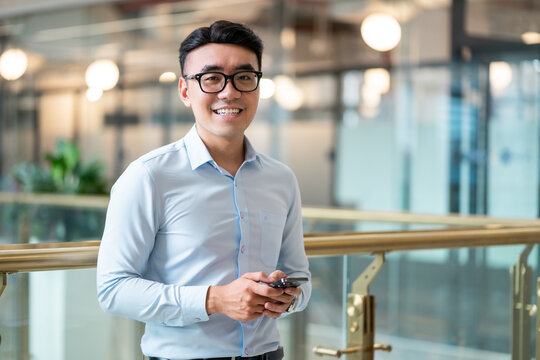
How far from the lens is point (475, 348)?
15.5 feet

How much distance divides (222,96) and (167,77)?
27.0 feet

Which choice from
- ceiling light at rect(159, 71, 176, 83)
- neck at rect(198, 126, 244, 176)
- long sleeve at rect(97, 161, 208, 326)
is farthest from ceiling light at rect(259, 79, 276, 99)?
long sleeve at rect(97, 161, 208, 326)

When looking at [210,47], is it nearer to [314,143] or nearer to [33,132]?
[314,143]

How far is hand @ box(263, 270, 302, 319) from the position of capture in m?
1.59

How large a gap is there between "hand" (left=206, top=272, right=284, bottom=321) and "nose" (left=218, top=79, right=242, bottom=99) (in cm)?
38

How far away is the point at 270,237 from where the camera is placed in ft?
5.90

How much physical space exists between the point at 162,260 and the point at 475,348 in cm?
343

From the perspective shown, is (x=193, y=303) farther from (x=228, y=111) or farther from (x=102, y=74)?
(x=102, y=74)

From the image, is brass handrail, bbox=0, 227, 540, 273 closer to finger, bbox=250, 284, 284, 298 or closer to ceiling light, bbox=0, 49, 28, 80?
finger, bbox=250, 284, 284, 298

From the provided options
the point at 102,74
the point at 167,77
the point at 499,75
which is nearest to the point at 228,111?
the point at 499,75

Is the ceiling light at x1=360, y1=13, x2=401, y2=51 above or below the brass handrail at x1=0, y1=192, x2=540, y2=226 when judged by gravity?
above

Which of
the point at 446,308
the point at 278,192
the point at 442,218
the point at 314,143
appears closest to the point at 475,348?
the point at 446,308

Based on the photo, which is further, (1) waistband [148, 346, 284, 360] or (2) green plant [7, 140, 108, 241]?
(2) green plant [7, 140, 108, 241]

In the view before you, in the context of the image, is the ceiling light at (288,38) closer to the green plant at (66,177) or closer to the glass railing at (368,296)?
the green plant at (66,177)
